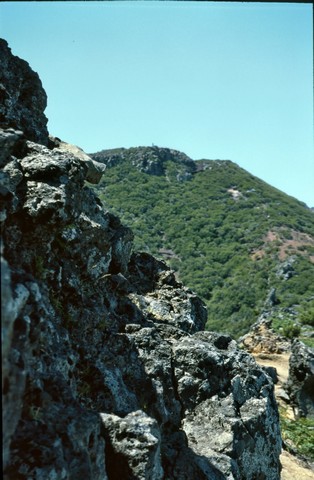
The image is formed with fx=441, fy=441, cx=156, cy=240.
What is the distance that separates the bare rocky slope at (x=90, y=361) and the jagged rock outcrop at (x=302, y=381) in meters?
13.8

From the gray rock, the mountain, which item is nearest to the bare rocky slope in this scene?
the gray rock

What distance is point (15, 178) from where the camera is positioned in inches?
268

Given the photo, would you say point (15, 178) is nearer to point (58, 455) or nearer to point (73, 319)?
point (73, 319)

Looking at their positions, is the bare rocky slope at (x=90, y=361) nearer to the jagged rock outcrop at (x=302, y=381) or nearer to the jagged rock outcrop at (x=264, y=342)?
the jagged rock outcrop at (x=302, y=381)

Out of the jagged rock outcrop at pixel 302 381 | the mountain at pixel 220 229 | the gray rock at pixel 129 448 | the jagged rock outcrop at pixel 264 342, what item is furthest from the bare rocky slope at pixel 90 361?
the mountain at pixel 220 229

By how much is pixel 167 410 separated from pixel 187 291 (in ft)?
16.0

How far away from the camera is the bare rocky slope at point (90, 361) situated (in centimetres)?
494

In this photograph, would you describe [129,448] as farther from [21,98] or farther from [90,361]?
[21,98]

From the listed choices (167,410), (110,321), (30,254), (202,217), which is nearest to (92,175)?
(110,321)

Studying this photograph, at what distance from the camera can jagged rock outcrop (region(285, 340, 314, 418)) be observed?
2253 centimetres

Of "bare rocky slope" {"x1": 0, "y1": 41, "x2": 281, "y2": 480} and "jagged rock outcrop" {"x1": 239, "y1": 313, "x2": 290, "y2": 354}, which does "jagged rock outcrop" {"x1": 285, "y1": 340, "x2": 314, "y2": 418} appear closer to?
"jagged rock outcrop" {"x1": 239, "y1": 313, "x2": 290, "y2": 354}

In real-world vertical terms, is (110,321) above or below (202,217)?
below

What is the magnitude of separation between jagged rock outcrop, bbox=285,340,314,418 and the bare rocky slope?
13.8 meters

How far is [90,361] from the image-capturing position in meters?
7.28
